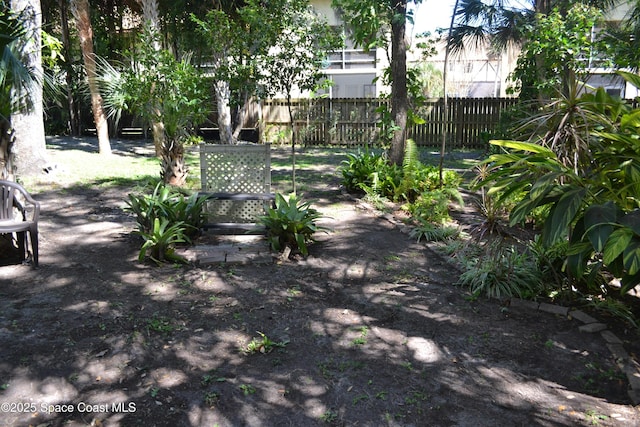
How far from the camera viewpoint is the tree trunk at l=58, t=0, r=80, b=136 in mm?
17844

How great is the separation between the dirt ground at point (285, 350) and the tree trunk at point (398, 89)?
4.19 meters

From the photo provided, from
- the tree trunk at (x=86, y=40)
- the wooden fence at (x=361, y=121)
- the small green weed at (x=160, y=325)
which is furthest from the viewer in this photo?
the wooden fence at (x=361, y=121)

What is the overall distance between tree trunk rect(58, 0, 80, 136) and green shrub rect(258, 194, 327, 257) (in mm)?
14928

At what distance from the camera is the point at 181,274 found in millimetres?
5484

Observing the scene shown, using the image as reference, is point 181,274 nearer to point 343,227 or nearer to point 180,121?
point 343,227

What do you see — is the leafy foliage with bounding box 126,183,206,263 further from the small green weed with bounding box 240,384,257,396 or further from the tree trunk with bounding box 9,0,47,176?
the tree trunk with bounding box 9,0,47,176

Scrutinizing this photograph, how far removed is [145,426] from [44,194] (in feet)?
23.9

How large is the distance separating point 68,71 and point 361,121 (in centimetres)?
1077

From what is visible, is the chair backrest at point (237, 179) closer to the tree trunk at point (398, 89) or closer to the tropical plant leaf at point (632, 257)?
the tree trunk at point (398, 89)

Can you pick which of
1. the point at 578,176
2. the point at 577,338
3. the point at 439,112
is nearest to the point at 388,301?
the point at 577,338

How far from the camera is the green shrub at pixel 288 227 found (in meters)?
6.08

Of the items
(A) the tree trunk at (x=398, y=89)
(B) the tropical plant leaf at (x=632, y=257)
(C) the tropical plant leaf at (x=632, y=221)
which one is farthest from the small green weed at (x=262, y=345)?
(A) the tree trunk at (x=398, y=89)

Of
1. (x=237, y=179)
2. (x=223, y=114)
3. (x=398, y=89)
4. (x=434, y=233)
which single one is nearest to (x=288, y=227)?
(x=237, y=179)

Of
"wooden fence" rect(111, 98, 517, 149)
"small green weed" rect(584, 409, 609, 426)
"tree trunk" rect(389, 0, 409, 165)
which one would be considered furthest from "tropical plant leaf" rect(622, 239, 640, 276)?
"wooden fence" rect(111, 98, 517, 149)
